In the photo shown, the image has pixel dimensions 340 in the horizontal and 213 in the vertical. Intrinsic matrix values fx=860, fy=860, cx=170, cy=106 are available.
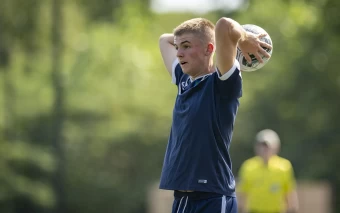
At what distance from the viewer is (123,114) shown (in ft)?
79.0

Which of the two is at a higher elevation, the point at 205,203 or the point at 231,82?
the point at 231,82

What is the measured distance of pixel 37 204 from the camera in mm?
22750

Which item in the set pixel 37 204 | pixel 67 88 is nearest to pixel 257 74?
pixel 67 88

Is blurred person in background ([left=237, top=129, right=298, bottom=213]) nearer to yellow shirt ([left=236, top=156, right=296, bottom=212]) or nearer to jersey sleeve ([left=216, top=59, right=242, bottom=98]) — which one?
yellow shirt ([left=236, top=156, right=296, bottom=212])

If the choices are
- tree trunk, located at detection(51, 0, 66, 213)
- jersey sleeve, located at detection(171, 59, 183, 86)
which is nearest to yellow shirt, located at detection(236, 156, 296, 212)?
jersey sleeve, located at detection(171, 59, 183, 86)

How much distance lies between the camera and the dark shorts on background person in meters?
6.02

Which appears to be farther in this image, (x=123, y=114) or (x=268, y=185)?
(x=123, y=114)

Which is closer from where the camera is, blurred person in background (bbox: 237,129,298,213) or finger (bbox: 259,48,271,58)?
finger (bbox: 259,48,271,58)

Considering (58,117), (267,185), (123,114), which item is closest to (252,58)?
(267,185)

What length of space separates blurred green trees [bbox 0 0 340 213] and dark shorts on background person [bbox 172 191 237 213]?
15.0m

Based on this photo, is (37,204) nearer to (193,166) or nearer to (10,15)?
(10,15)

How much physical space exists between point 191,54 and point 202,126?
0.52 m

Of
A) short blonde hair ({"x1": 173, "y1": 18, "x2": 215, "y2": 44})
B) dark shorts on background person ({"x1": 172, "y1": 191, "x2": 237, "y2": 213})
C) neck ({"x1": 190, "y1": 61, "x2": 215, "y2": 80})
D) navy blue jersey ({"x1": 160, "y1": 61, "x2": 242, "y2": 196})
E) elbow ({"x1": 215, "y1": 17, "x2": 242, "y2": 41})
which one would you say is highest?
short blonde hair ({"x1": 173, "y1": 18, "x2": 215, "y2": 44})

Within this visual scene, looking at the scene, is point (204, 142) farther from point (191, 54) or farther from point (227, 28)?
point (227, 28)
